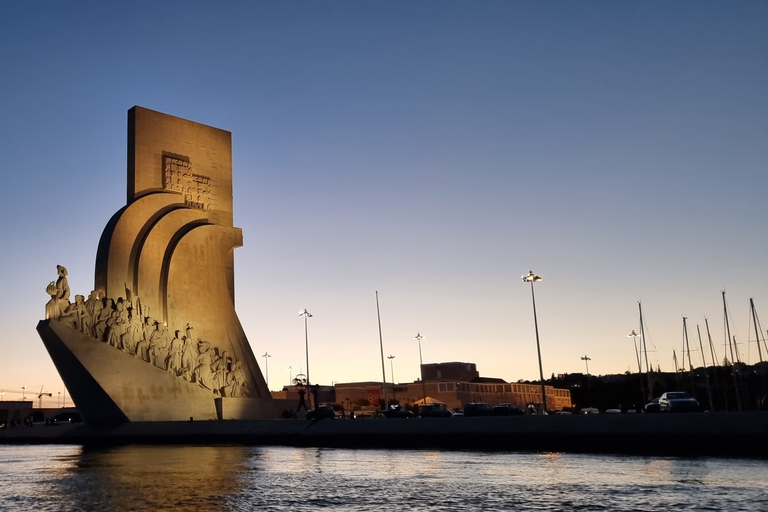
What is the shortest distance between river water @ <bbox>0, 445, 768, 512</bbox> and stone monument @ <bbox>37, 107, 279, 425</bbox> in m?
11.0

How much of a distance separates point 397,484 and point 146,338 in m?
19.5

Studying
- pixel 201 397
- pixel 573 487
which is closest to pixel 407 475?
pixel 573 487

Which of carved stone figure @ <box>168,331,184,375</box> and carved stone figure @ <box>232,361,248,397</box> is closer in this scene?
carved stone figure @ <box>168,331,184,375</box>

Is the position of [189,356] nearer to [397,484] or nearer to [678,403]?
[678,403]

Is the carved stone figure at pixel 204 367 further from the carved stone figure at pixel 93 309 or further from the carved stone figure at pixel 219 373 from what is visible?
the carved stone figure at pixel 93 309

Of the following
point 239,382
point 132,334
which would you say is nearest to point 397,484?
point 132,334

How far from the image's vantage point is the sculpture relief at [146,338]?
25.0 m

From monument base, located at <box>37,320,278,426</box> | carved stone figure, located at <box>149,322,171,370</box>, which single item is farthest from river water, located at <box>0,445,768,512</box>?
carved stone figure, located at <box>149,322,171,370</box>

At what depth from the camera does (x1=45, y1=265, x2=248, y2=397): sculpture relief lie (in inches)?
983

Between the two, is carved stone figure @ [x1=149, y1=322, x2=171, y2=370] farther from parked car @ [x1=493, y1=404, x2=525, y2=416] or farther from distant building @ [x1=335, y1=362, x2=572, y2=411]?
distant building @ [x1=335, y1=362, x2=572, y2=411]

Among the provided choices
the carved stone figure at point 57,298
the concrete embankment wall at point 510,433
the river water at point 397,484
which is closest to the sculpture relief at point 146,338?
the carved stone figure at point 57,298

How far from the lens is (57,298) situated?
24.7m

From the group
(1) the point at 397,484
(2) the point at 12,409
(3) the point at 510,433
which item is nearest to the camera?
(1) the point at 397,484

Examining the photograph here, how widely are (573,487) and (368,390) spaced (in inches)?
2442
